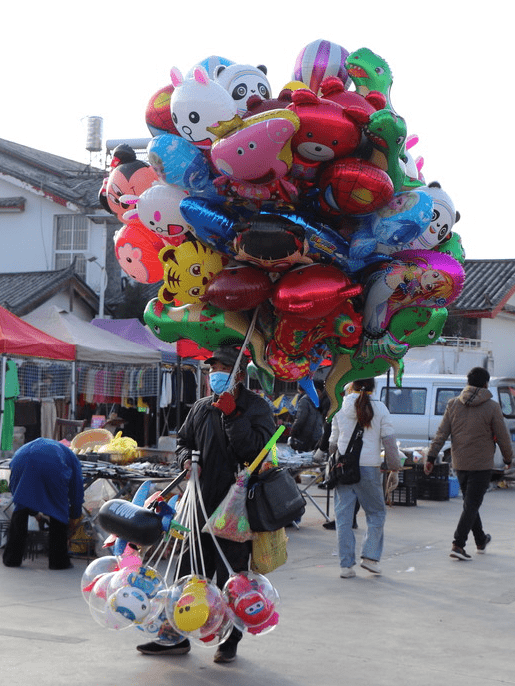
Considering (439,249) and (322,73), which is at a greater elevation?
(322,73)

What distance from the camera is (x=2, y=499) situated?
994 cm

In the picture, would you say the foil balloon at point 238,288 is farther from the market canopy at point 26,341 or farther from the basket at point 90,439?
the market canopy at point 26,341

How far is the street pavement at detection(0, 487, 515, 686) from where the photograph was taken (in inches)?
219

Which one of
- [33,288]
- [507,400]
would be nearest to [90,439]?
[33,288]

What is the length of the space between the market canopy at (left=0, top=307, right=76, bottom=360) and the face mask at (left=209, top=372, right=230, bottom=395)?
9.31 meters

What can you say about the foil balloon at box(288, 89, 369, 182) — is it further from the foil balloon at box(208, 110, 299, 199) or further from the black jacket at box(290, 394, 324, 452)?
the black jacket at box(290, 394, 324, 452)

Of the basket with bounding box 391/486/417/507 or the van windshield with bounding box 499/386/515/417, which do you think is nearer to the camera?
the basket with bounding box 391/486/417/507

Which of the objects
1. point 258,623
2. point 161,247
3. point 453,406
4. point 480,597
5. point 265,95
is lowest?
point 480,597

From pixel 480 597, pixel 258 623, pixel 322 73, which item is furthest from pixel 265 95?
pixel 480 597

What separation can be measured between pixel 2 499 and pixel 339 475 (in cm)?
365

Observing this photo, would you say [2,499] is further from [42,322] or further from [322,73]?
[42,322]

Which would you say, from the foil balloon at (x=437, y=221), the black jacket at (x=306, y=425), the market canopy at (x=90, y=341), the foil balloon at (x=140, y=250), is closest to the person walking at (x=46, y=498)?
the foil balloon at (x=140, y=250)

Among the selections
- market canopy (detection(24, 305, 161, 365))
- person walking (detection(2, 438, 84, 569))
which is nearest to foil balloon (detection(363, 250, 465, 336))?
person walking (detection(2, 438, 84, 569))

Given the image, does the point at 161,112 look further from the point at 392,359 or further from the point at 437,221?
the point at 392,359
